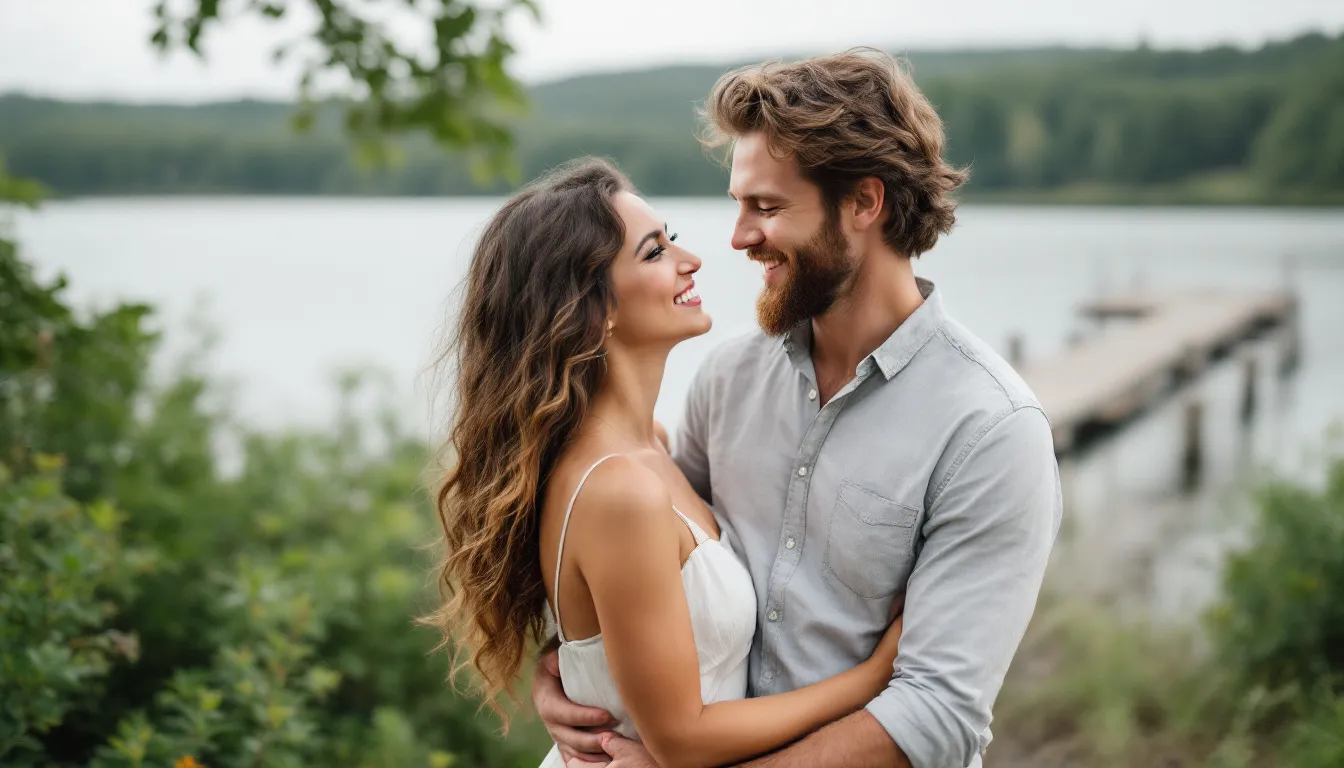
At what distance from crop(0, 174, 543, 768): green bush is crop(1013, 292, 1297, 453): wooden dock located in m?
5.53

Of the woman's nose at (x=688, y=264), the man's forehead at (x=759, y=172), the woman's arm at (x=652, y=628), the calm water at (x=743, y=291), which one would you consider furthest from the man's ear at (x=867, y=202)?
the woman's arm at (x=652, y=628)

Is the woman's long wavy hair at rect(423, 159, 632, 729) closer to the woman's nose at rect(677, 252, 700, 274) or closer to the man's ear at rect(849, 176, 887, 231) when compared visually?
the woman's nose at rect(677, 252, 700, 274)

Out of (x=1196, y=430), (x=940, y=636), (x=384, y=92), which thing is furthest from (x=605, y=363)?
(x=1196, y=430)

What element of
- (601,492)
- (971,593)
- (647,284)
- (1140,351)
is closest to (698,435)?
(647,284)

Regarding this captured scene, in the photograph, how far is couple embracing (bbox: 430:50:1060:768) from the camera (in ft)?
6.89

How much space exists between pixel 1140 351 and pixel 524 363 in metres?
13.7

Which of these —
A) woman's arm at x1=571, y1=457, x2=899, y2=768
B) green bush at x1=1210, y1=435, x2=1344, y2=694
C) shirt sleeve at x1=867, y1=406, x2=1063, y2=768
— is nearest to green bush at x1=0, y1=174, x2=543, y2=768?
woman's arm at x1=571, y1=457, x2=899, y2=768

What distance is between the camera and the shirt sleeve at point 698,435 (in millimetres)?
2816

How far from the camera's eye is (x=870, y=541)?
2252 mm

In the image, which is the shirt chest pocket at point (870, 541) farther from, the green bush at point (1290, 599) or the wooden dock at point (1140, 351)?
the wooden dock at point (1140, 351)

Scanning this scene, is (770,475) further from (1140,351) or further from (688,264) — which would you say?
(1140,351)

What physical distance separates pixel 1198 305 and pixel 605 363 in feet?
65.3

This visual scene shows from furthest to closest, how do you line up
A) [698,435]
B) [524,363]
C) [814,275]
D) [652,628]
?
[698,435] → [814,275] → [524,363] → [652,628]

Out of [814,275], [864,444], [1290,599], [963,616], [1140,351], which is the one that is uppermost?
[814,275]
